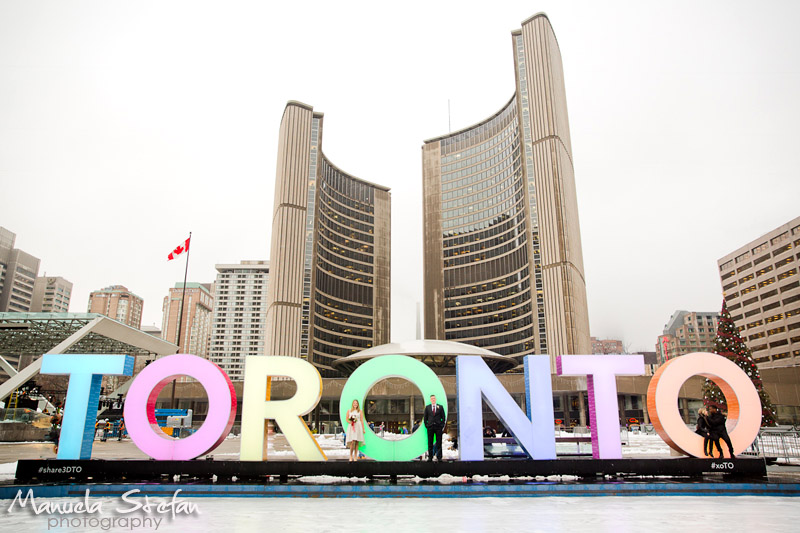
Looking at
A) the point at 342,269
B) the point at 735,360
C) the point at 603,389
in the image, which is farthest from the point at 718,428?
the point at 342,269

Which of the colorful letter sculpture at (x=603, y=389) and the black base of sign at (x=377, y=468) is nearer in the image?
the black base of sign at (x=377, y=468)

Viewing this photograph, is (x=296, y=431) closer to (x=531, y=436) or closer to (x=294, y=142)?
(x=531, y=436)

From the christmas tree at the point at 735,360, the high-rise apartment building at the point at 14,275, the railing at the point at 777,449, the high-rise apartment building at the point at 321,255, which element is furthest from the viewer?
the high-rise apartment building at the point at 14,275

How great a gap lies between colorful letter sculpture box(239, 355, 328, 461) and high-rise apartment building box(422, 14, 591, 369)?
7139cm

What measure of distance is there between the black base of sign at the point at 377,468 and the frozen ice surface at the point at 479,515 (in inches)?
59.9

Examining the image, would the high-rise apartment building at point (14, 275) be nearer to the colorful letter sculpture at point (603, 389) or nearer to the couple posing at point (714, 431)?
the colorful letter sculpture at point (603, 389)

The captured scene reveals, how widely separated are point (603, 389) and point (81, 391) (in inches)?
577

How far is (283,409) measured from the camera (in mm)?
13242

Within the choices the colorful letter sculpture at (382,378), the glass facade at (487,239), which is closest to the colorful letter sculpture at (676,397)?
the colorful letter sculpture at (382,378)

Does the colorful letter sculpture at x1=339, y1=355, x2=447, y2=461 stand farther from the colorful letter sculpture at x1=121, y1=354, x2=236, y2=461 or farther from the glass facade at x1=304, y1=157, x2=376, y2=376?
the glass facade at x1=304, y1=157, x2=376, y2=376

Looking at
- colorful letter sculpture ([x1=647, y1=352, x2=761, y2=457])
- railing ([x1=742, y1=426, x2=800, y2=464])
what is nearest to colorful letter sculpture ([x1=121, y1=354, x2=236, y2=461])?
colorful letter sculpture ([x1=647, y1=352, x2=761, y2=457])

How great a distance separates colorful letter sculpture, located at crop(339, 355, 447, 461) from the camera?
1316 cm

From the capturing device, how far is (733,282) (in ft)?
399

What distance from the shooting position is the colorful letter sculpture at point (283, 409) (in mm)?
13156
